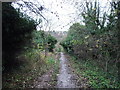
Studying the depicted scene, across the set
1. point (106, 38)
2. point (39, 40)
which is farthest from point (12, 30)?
point (39, 40)

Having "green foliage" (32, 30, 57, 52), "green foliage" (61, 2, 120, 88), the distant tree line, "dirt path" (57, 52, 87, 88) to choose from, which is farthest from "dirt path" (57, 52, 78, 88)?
"green foliage" (32, 30, 57, 52)

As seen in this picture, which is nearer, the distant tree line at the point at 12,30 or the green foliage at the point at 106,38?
the distant tree line at the point at 12,30

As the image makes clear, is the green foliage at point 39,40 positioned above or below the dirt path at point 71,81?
above

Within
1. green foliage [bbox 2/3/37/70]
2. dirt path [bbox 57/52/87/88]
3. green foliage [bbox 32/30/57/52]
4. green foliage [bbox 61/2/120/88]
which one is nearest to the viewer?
green foliage [bbox 2/3/37/70]

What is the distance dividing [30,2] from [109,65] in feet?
11.3

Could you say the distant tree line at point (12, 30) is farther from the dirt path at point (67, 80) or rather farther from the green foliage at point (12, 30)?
the dirt path at point (67, 80)

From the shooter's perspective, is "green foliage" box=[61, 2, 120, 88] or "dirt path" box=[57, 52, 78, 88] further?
"green foliage" box=[61, 2, 120, 88]

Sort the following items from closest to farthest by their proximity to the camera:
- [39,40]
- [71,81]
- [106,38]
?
[71,81] < [106,38] < [39,40]

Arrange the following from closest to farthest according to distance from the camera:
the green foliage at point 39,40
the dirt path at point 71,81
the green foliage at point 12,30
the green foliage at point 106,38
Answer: the green foliage at point 12,30
the dirt path at point 71,81
the green foliage at point 106,38
the green foliage at point 39,40

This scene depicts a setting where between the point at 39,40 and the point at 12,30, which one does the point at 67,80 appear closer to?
the point at 12,30

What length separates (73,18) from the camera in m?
7.27

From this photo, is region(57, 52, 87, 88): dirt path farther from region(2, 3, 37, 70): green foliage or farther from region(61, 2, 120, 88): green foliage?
region(2, 3, 37, 70): green foliage

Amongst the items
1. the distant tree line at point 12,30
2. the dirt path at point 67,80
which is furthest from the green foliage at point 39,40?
the dirt path at point 67,80

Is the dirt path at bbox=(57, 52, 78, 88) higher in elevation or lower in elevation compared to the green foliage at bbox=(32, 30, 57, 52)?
lower
